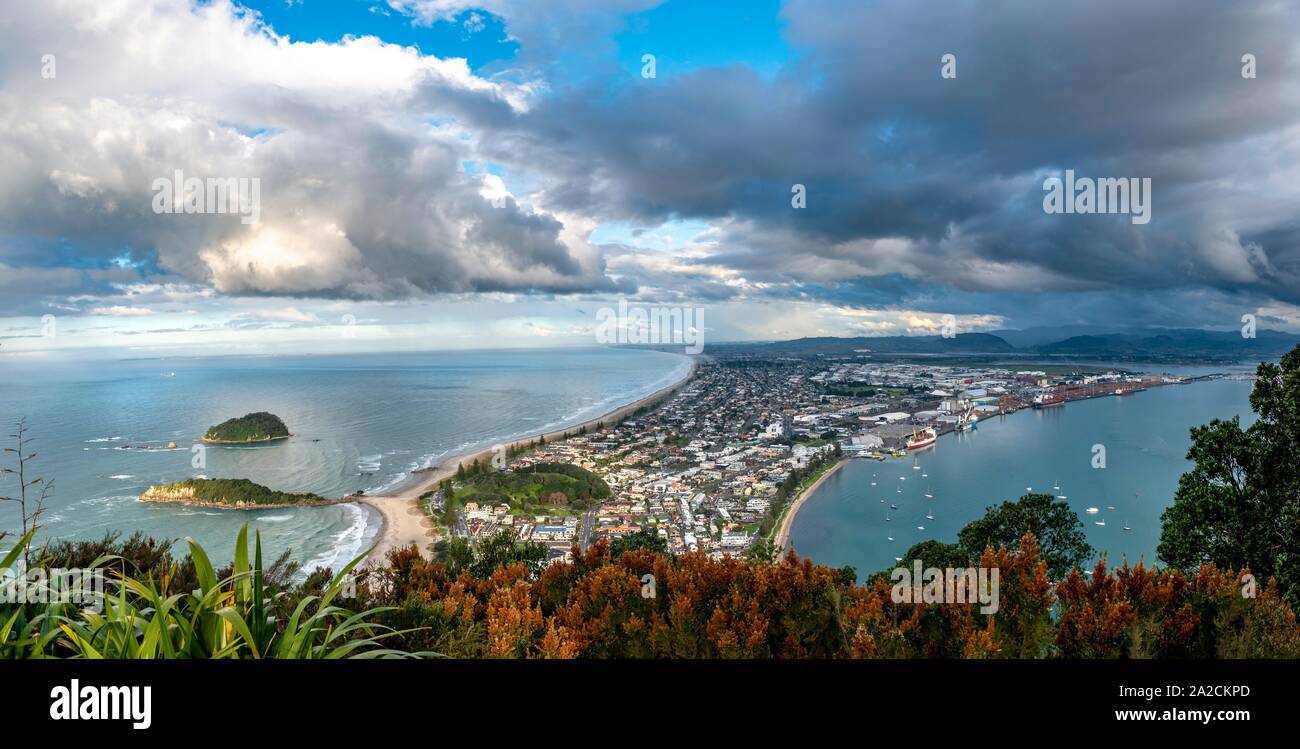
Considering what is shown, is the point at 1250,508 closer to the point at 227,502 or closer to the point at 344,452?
the point at 227,502

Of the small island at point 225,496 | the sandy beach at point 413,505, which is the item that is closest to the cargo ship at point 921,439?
the sandy beach at point 413,505

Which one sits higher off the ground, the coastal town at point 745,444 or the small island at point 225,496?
the coastal town at point 745,444

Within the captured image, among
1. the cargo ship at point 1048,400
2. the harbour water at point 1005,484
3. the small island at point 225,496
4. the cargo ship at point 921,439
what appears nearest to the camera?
the harbour water at point 1005,484

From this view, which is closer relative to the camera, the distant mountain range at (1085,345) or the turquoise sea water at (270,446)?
the turquoise sea water at (270,446)

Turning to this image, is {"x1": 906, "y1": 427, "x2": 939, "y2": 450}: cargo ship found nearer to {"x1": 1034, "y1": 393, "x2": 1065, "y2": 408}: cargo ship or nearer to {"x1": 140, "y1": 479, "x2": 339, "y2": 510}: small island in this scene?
{"x1": 1034, "y1": 393, "x2": 1065, "y2": 408}: cargo ship

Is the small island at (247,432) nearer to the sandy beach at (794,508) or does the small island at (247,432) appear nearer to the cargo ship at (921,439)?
the sandy beach at (794,508)
